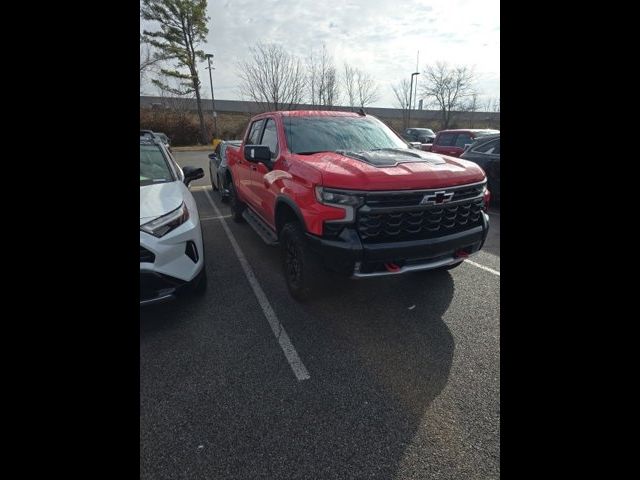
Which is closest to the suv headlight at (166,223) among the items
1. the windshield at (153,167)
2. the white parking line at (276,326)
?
the windshield at (153,167)

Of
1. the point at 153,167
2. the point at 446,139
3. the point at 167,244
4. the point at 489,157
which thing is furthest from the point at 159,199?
the point at 446,139

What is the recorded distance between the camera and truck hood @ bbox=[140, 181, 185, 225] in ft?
9.04

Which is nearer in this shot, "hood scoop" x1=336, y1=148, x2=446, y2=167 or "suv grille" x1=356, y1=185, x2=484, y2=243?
"suv grille" x1=356, y1=185, x2=484, y2=243

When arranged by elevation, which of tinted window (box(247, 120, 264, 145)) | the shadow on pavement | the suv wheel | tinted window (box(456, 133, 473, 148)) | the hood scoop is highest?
tinted window (box(456, 133, 473, 148))

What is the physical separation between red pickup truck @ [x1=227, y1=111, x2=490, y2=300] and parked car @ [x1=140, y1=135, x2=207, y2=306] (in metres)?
0.85

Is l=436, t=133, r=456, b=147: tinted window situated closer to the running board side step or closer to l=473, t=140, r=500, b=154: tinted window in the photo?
l=473, t=140, r=500, b=154: tinted window

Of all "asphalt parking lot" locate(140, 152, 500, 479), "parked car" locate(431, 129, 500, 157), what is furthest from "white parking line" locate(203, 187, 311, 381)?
"parked car" locate(431, 129, 500, 157)

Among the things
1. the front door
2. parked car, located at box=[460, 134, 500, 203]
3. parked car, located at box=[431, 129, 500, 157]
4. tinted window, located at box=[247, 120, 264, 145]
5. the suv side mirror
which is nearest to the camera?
the suv side mirror

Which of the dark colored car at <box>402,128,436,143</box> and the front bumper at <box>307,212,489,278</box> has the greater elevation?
the dark colored car at <box>402,128,436,143</box>
